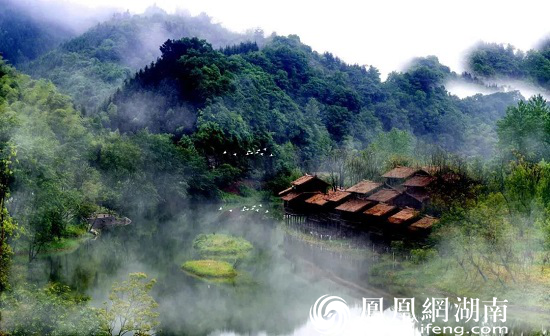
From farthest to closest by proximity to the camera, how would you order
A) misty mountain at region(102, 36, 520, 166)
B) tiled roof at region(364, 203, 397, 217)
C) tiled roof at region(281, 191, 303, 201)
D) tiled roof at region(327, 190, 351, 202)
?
1. misty mountain at region(102, 36, 520, 166)
2. tiled roof at region(281, 191, 303, 201)
3. tiled roof at region(327, 190, 351, 202)
4. tiled roof at region(364, 203, 397, 217)

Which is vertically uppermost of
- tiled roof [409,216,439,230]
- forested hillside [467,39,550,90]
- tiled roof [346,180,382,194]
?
forested hillside [467,39,550,90]

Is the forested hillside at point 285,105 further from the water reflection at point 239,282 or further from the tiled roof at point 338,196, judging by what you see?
the water reflection at point 239,282

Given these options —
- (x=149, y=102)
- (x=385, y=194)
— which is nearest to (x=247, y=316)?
(x=385, y=194)

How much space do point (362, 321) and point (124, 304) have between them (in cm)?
1060

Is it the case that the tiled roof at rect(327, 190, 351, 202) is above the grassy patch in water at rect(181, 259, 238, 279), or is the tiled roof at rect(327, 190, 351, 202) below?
above

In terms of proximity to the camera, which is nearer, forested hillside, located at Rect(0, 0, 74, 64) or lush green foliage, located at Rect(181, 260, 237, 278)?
lush green foliage, located at Rect(181, 260, 237, 278)

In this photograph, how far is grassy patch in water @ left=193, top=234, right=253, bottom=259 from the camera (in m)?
37.4

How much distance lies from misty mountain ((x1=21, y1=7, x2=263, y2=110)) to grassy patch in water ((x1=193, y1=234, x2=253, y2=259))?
4299cm

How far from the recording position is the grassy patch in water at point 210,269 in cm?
3173

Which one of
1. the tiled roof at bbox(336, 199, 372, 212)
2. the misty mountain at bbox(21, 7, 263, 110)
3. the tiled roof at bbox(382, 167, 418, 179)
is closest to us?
the tiled roof at bbox(336, 199, 372, 212)

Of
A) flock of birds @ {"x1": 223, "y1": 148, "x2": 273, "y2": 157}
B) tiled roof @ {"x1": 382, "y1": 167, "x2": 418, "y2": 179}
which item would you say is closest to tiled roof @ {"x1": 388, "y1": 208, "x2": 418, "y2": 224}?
tiled roof @ {"x1": 382, "y1": 167, "x2": 418, "y2": 179}

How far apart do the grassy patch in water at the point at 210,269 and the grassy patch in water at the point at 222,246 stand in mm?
2747

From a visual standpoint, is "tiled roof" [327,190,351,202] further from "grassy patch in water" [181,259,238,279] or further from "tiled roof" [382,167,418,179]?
"grassy patch in water" [181,259,238,279]

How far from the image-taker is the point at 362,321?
79.8ft
